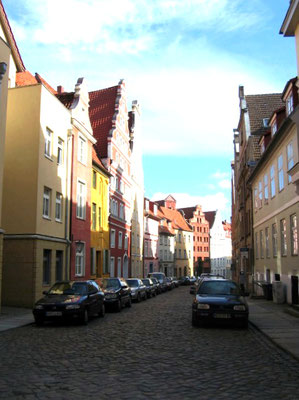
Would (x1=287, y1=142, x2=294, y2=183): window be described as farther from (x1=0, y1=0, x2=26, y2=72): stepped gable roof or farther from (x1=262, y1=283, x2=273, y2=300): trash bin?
(x1=0, y1=0, x2=26, y2=72): stepped gable roof

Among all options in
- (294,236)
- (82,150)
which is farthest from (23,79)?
(294,236)

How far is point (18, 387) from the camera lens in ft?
21.1

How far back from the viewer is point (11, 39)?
21.0 m

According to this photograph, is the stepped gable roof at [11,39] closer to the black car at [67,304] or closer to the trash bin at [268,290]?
the black car at [67,304]

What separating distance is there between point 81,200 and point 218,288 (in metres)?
15.0

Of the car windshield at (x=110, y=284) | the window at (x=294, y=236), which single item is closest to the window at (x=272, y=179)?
the window at (x=294, y=236)

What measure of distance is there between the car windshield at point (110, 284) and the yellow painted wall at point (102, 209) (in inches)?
376

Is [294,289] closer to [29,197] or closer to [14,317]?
[14,317]

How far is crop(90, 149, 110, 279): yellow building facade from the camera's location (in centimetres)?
3125

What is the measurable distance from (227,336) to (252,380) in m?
5.20

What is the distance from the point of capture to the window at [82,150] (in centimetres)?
2756

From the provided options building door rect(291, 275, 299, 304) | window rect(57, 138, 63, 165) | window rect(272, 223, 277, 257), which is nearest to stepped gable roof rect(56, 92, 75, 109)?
window rect(57, 138, 63, 165)

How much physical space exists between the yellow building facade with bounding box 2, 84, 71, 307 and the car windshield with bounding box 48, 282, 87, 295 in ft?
14.3

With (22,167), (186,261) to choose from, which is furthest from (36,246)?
(186,261)
